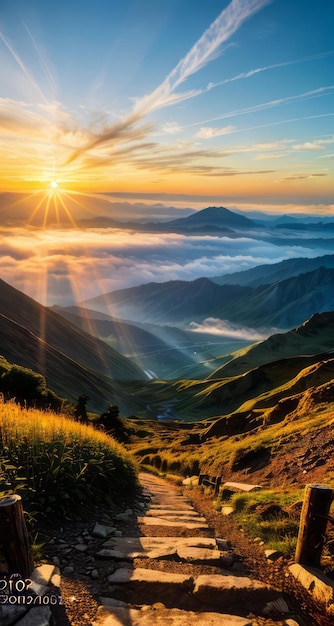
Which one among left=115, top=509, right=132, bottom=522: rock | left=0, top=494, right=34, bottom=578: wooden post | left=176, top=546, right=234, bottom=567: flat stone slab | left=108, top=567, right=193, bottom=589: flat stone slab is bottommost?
left=115, top=509, right=132, bottom=522: rock

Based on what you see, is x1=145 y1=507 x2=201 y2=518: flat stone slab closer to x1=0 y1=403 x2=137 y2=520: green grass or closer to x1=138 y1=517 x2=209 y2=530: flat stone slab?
x1=138 y1=517 x2=209 y2=530: flat stone slab

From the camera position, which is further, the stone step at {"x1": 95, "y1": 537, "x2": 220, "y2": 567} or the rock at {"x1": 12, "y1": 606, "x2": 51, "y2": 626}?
the stone step at {"x1": 95, "y1": 537, "x2": 220, "y2": 567}

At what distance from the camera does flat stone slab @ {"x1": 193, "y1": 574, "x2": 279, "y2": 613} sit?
258 inches

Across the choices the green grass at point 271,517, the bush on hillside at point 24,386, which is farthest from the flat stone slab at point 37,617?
the bush on hillside at point 24,386

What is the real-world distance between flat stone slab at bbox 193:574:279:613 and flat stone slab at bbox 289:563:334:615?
0.83 m

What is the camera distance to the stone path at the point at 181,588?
5887mm

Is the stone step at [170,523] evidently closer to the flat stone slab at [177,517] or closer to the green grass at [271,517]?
the flat stone slab at [177,517]

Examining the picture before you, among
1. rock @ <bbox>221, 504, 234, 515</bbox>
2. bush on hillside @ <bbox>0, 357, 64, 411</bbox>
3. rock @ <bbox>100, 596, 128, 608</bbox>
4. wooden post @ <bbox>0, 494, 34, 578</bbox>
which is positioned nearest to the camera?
wooden post @ <bbox>0, 494, 34, 578</bbox>

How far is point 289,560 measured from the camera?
8469mm

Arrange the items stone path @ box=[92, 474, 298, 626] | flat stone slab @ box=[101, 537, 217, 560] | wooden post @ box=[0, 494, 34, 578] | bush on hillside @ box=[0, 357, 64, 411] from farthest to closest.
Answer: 1. bush on hillside @ box=[0, 357, 64, 411]
2. flat stone slab @ box=[101, 537, 217, 560]
3. wooden post @ box=[0, 494, 34, 578]
4. stone path @ box=[92, 474, 298, 626]

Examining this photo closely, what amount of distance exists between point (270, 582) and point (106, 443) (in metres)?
7.13

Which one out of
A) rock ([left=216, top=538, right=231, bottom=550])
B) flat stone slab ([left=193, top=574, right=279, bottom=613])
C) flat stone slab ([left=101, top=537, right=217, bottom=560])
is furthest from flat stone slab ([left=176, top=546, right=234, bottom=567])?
flat stone slab ([left=193, top=574, right=279, bottom=613])

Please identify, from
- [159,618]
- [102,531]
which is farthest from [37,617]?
[102,531]

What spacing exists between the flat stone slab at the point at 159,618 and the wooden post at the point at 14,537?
133 cm
